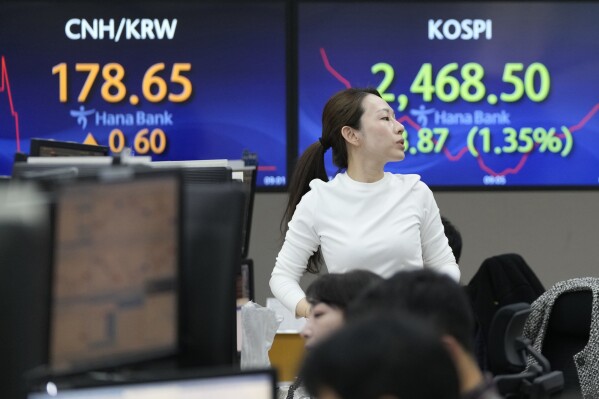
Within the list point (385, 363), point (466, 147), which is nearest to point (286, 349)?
point (466, 147)

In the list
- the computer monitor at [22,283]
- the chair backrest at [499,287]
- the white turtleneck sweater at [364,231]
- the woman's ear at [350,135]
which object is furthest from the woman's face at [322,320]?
the chair backrest at [499,287]

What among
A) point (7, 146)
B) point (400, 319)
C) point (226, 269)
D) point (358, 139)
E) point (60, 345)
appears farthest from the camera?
point (7, 146)

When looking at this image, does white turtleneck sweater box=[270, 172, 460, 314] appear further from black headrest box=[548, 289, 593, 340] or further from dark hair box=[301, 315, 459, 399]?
dark hair box=[301, 315, 459, 399]

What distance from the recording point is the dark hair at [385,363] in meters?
0.95

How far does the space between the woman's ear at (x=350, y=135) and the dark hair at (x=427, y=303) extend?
144 centimetres

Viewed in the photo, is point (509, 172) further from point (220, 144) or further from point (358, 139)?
point (358, 139)

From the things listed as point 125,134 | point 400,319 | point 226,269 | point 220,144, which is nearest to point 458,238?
point 220,144

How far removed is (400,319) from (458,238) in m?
2.96

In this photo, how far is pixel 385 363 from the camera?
3.12 ft

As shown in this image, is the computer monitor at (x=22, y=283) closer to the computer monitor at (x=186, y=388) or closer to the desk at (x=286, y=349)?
the computer monitor at (x=186, y=388)

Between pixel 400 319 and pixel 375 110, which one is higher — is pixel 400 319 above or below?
below

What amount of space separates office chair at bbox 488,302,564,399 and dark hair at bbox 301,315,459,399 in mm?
2115

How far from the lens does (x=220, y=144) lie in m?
4.68

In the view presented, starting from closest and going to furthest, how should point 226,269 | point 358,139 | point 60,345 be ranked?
point 60,345 < point 226,269 < point 358,139
